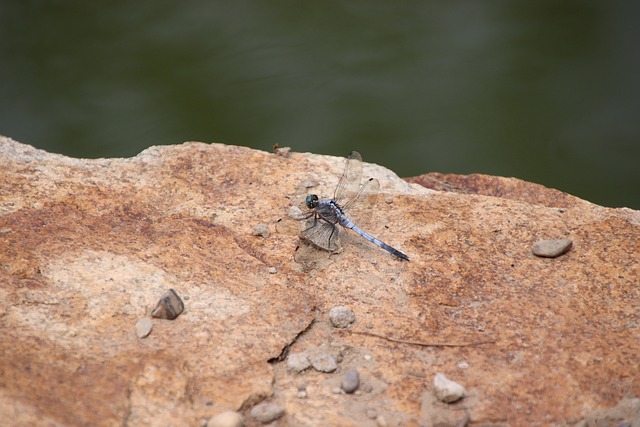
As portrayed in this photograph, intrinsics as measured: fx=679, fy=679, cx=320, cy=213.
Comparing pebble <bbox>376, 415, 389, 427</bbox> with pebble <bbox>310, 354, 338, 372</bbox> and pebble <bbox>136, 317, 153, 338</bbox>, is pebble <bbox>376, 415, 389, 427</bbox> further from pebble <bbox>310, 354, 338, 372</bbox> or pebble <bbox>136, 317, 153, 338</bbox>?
pebble <bbox>136, 317, 153, 338</bbox>

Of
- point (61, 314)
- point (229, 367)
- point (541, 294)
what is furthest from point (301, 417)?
point (541, 294)

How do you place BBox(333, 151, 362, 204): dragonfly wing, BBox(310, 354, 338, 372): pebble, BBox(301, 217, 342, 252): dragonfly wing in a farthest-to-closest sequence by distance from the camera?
BBox(333, 151, 362, 204): dragonfly wing < BBox(301, 217, 342, 252): dragonfly wing < BBox(310, 354, 338, 372): pebble

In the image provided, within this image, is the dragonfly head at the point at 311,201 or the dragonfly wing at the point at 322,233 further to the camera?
the dragonfly head at the point at 311,201

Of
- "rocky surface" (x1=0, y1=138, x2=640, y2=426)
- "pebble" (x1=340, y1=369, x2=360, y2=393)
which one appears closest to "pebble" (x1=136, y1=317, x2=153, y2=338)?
"rocky surface" (x1=0, y1=138, x2=640, y2=426)

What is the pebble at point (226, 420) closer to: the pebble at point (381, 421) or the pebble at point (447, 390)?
the pebble at point (381, 421)

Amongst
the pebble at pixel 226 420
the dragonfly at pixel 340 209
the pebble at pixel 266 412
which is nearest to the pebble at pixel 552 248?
the dragonfly at pixel 340 209

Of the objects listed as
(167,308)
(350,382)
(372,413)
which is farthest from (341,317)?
(167,308)
